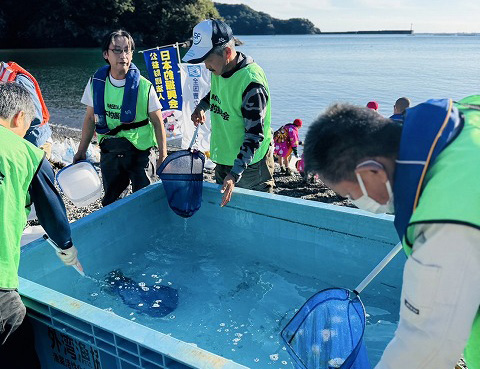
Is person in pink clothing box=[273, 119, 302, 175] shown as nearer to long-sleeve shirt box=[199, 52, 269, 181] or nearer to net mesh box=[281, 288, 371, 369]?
long-sleeve shirt box=[199, 52, 269, 181]

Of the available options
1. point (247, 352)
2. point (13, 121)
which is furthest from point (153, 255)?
point (13, 121)

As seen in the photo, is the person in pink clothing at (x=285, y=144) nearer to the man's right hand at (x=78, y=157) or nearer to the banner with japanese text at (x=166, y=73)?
the banner with japanese text at (x=166, y=73)

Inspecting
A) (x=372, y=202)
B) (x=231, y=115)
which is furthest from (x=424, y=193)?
(x=231, y=115)

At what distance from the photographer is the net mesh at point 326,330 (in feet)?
6.64

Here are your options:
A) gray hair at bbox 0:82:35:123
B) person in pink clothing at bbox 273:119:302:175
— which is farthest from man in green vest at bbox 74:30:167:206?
person in pink clothing at bbox 273:119:302:175

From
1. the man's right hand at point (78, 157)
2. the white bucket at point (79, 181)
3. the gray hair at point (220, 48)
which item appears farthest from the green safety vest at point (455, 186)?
the man's right hand at point (78, 157)

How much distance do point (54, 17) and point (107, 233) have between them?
189 feet

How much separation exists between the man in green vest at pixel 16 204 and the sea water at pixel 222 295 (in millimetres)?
787

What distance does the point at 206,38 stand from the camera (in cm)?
313

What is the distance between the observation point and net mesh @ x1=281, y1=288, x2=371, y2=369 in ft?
6.64

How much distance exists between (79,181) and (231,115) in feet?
4.66

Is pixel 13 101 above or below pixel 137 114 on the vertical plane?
above

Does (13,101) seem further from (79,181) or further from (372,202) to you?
(372,202)

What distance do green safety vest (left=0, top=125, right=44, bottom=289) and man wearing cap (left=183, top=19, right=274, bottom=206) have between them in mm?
1418
